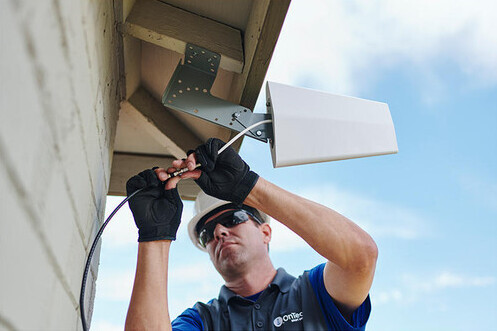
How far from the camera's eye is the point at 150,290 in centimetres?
153

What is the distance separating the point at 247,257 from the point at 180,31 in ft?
3.95

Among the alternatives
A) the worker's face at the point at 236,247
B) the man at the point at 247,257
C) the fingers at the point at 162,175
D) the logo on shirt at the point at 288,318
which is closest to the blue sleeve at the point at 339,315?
the man at the point at 247,257

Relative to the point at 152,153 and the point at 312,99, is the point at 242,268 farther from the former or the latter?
the point at 312,99

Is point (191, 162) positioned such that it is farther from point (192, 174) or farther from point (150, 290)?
point (150, 290)

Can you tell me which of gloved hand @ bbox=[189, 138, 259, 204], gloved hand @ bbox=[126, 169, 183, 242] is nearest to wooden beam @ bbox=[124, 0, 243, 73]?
gloved hand @ bbox=[189, 138, 259, 204]

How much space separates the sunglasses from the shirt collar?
29cm

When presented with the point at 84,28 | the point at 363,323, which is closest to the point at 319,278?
the point at 363,323

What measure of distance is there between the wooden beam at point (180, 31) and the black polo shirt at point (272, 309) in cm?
106

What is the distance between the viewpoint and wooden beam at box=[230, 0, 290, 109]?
4.50 ft

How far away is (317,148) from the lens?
4.81 ft

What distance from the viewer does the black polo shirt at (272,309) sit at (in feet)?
6.27

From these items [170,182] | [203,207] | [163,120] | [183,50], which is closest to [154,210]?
[170,182]

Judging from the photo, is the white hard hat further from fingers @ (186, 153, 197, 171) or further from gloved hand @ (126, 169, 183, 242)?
fingers @ (186, 153, 197, 171)

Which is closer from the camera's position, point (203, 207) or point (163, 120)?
point (163, 120)
